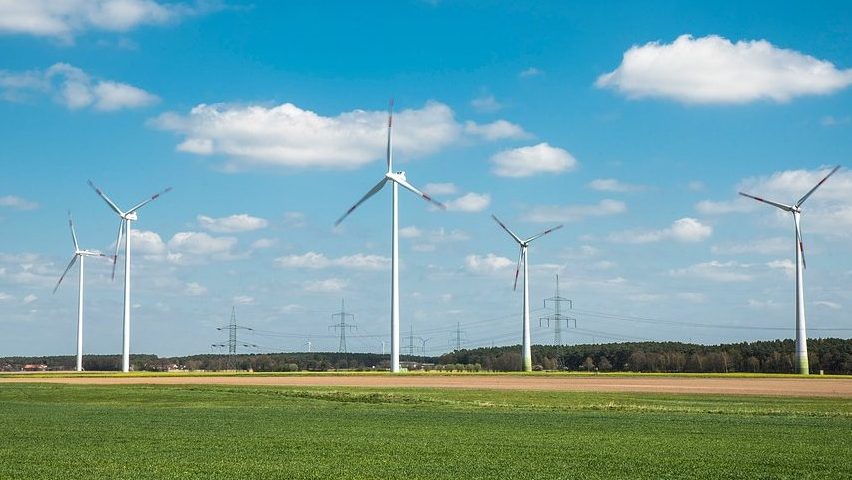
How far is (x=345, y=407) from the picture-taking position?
181 ft

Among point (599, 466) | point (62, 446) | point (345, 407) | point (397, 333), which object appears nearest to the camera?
point (599, 466)

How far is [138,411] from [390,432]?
1909cm

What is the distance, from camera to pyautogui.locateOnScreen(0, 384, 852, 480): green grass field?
86.7ft

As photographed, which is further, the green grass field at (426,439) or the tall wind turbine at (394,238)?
the tall wind turbine at (394,238)

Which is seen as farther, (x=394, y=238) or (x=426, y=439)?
(x=394, y=238)

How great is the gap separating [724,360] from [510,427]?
14151 cm

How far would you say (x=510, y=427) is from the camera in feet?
134

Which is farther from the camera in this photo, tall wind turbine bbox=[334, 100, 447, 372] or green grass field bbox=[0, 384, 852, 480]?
tall wind turbine bbox=[334, 100, 447, 372]

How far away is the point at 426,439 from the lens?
115 feet

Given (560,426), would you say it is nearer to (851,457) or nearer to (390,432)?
(390,432)

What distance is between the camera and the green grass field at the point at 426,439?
26.4m

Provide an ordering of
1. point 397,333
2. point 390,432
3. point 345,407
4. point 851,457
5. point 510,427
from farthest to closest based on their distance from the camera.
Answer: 1. point 397,333
2. point 345,407
3. point 510,427
4. point 390,432
5. point 851,457

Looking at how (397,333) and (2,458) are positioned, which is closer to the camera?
(2,458)

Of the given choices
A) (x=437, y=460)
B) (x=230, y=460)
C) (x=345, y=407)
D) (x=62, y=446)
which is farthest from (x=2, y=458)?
(x=345, y=407)
